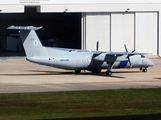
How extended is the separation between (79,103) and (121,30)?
4258cm

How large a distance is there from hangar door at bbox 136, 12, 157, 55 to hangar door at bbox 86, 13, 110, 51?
597 cm

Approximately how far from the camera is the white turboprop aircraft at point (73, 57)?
1085 inches

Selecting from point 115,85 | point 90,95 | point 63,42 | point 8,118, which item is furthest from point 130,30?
point 8,118

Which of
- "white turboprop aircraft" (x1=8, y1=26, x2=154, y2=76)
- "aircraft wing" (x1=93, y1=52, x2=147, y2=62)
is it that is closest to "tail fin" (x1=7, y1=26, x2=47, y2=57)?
"white turboprop aircraft" (x1=8, y1=26, x2=154, y2=76)

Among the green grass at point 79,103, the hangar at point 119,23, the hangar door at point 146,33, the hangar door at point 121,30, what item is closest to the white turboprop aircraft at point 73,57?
the green grass at point 79,103

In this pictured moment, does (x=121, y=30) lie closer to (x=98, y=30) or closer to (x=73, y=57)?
(x=98, y=30)

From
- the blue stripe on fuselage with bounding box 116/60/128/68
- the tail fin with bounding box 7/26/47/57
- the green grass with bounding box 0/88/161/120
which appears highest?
the tail fin with bounding box 7/26/47/57

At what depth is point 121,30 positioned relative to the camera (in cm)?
5778

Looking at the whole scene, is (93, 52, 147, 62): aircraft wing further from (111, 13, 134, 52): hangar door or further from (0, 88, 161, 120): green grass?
(111, 13, 134, 52): hangar door

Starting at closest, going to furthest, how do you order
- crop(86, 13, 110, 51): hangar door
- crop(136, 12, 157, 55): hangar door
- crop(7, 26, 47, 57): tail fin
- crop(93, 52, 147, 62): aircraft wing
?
crop(7, 26, 47, 57): tail fin
crop(93, 52, 147, 62): aircraft wing
crop(86, 13, 110, 51): hangar door
crop(136, 12, 157, 55): hangar door

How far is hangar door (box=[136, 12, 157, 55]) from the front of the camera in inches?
2282

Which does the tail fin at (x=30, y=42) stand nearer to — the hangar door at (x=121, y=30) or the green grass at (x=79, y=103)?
the green grass at (x=79, y=103)

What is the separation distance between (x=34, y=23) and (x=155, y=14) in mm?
31431

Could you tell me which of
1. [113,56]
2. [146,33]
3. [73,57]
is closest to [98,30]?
[146,33]
